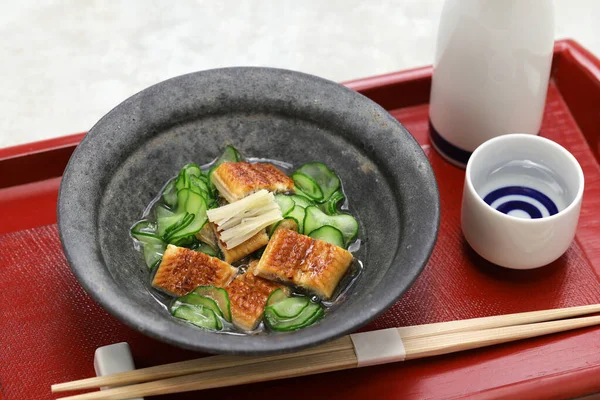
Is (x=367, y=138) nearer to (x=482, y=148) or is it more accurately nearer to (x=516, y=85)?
(x=482, y=148)

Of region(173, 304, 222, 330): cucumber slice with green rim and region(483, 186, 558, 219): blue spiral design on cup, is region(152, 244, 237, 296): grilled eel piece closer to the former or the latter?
region(173, 304, 222, 330): cucumber slice with green rim

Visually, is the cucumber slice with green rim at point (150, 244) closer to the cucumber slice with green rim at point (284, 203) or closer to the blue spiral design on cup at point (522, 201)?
the cucumber slice with green rim at point (284, 203)

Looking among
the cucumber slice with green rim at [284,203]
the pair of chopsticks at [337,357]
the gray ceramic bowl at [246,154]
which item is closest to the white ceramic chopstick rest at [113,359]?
the pair of chopsticks at [337,357]

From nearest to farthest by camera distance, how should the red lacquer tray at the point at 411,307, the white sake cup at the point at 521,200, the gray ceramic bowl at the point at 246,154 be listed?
the gray ceramic bowl at the point at 246,154, the red lacquer tray at the point at 411,307, the white sake cup at the point at 521,200

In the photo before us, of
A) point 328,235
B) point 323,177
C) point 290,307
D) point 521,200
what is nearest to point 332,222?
point 328,235

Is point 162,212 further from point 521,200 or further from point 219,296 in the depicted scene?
point 521,200

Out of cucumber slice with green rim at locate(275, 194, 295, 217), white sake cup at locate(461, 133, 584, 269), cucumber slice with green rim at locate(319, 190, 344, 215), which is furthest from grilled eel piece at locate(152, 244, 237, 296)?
white sake cup at locate(461, 133, 584, 269)

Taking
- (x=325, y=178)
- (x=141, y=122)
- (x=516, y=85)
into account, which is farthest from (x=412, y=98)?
(x=141, y=122)
